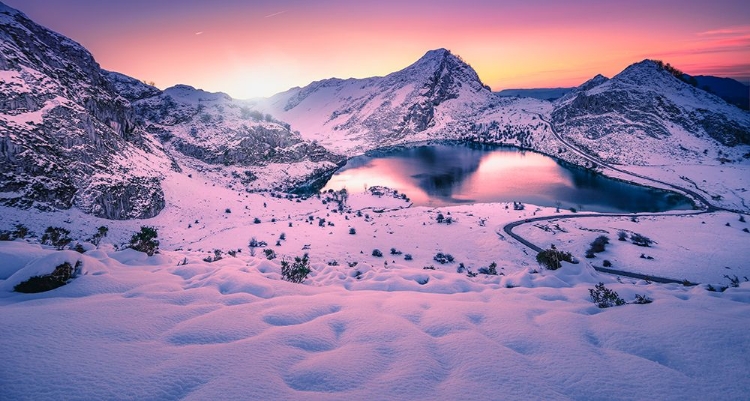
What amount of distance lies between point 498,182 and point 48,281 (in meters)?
82.4

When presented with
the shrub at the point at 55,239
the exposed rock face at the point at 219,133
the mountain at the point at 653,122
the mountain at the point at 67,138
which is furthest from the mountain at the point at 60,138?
the mountain at the point at 653,122

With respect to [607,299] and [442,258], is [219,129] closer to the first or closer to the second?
[442,258]

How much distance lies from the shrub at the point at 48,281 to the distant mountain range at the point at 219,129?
34171 mm

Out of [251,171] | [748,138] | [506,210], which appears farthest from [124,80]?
[748,138]

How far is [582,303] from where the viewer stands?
732 cm

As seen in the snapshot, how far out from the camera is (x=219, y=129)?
83250 mm

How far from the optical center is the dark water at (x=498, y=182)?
6375cm

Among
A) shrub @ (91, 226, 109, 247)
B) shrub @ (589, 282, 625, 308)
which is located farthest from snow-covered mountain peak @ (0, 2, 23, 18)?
shrub @ (589, 282, 625, 308)

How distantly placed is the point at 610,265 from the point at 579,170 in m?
77.5

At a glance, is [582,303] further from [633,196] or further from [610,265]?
[633,196]

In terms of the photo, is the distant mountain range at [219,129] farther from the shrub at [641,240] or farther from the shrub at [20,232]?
the shrub at [641,240]

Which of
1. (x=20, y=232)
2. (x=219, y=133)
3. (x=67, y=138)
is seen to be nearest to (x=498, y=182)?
(x=219, y=133)

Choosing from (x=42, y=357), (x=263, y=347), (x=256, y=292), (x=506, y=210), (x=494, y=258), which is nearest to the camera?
(x=42, y=357)

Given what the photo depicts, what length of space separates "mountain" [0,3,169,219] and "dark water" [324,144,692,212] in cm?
4609
